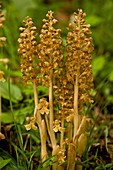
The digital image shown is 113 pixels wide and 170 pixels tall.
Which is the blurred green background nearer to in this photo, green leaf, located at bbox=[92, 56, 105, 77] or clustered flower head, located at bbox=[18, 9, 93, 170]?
green leaf, located at bbox=[92, 56, 105, 77]

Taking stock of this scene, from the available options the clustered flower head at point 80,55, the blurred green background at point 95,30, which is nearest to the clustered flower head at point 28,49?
the clustered flower head at point 80,55

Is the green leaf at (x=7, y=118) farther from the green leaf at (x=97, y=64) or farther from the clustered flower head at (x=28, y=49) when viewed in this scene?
the green leaf at (x=97, y=64)

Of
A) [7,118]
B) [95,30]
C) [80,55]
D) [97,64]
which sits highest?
[95,30]

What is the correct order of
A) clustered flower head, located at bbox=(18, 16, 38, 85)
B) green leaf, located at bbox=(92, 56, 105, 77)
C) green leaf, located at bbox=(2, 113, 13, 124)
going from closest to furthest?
clustered flower head, located at bbox=(18, 16, 38, 85)
green leaf, located at bbox=(2, 113, 13, 124)
green leaf, located at bbox=(92, 56, 105, 77)

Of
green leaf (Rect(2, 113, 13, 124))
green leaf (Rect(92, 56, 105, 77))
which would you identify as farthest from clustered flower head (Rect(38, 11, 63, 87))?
green leaf (Rect(92, 56, 105, 77))

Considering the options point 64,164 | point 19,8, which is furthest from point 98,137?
point 19,8

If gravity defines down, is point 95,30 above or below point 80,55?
above

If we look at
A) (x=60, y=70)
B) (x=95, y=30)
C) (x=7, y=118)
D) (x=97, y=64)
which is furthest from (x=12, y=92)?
(x=95, y=30)

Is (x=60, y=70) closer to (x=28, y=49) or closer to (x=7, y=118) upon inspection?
(x=28, y=49)

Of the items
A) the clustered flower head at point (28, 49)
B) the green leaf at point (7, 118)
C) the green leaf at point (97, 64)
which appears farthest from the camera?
the green leaf at point (97, 64)

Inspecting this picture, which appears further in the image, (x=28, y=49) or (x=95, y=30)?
(x=95, y=30)

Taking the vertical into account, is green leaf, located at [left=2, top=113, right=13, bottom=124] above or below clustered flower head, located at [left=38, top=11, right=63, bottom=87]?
below
